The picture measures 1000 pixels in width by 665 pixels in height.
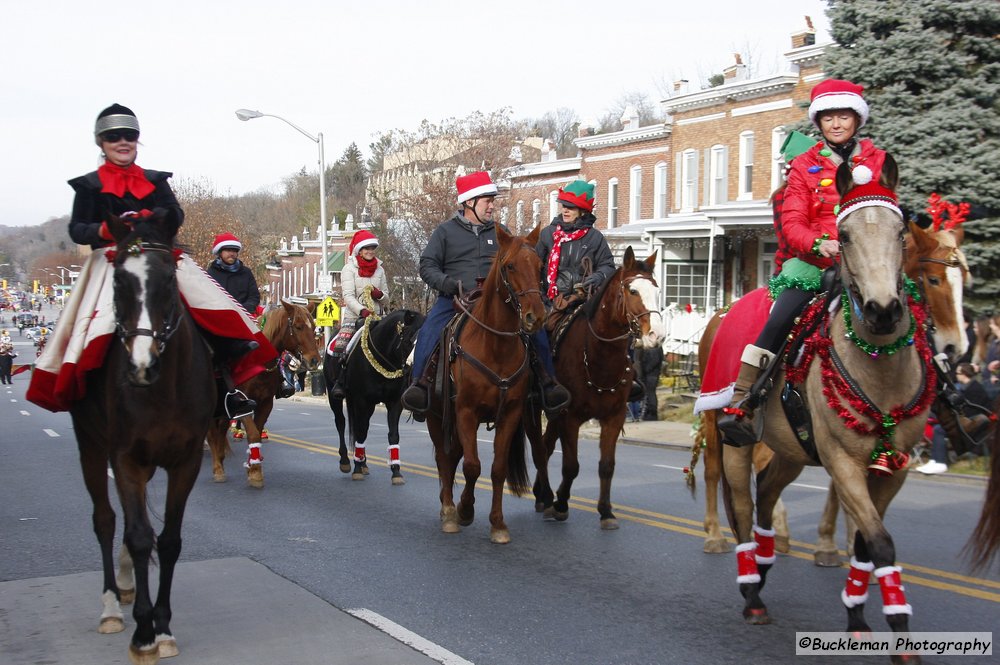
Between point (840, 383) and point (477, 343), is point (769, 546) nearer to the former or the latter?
point (840, 383)

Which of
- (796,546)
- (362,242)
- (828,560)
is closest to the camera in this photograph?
(828,560)

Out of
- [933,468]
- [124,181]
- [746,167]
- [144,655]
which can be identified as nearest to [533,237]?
[124,181]

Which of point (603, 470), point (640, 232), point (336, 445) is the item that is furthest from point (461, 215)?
point (640, 232)

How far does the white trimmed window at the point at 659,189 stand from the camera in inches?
1515

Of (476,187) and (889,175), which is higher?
(476,187)

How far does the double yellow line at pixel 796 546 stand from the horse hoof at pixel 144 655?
16.9 ft

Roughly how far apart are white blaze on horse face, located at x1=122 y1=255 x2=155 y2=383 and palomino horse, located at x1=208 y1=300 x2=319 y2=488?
20.1 feet

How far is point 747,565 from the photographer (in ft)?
22.4

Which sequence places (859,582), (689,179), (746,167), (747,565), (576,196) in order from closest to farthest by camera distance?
(859,582), (747,565), (576,196), (746,167), (689,179)

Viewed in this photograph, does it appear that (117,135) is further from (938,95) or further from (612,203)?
(612,203)

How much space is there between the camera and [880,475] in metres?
5.95

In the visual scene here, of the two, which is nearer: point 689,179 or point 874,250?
point 874,250

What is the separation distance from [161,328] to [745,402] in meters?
3.64

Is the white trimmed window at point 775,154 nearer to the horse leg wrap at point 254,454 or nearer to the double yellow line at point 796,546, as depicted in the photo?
the double yellow line at point 796,546
